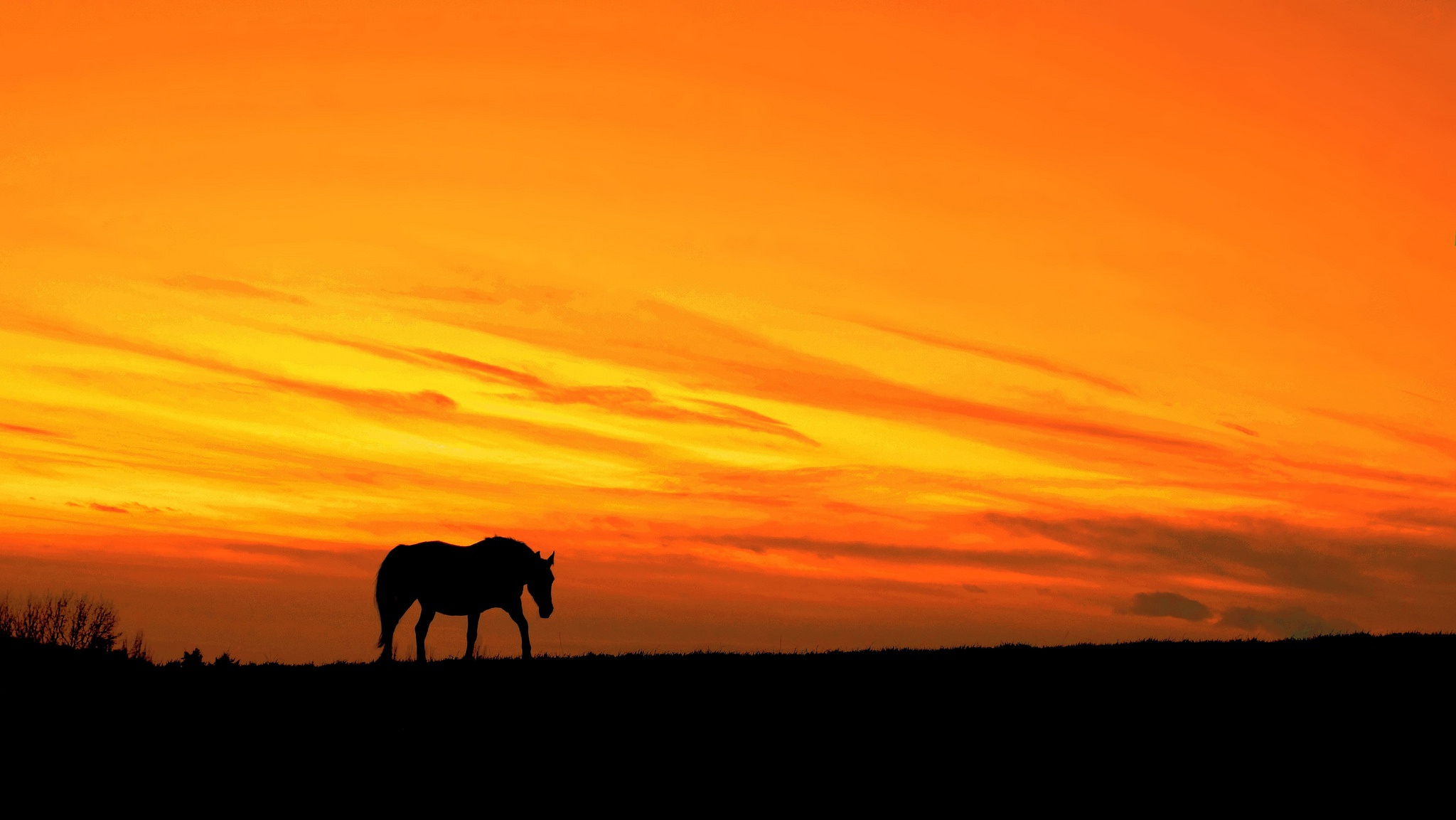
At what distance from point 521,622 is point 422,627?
98.8 inches

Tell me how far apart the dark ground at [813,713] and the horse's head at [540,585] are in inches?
261

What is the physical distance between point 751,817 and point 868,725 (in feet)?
15.4

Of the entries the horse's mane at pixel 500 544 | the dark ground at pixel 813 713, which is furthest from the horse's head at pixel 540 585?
the dark ground at pixel 813 713

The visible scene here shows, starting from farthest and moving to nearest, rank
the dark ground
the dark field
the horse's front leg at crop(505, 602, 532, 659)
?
the horse's front leg at crop(505, 602, 532, 659), the dark field, the dark ground

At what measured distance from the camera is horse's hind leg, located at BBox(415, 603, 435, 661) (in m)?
30.9

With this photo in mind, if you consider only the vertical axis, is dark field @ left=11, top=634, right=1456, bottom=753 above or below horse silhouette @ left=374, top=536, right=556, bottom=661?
below

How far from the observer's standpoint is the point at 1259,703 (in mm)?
20250

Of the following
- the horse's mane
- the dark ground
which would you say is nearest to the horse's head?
the horse's mane

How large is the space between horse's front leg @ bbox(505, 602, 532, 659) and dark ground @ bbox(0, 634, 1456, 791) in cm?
392

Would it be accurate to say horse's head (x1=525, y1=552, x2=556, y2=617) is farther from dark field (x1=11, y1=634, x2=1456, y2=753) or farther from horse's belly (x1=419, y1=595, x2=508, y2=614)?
dark field (x1=11, y1=634, x2=1456, y2=753)

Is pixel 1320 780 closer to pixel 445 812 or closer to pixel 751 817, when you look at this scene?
pixel 751 817

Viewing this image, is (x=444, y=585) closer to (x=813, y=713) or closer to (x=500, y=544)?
(x=500, y=544)

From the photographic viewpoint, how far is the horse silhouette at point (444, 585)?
31672mm

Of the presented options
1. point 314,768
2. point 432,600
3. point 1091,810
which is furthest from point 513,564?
point 1091,810
